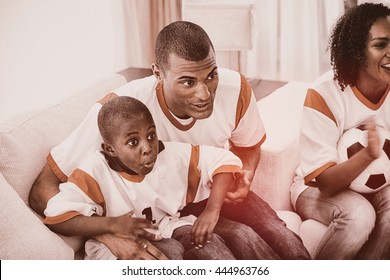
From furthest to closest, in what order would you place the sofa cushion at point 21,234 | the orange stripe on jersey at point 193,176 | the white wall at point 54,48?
the white wall at point 54,48, the orange stripe on jersey at point 193,176, the sofa cushion at point 21,234

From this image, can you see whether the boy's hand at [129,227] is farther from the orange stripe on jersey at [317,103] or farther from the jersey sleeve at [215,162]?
the orange stripe on jersey at [317,103]

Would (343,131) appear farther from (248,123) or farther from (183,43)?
(183,43)

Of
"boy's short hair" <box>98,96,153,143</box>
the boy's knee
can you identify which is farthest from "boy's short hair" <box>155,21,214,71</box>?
the boy's knee

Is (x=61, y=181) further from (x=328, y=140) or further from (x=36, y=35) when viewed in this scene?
(x=328, y=140)

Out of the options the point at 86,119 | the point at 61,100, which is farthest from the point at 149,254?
the point at 61,100

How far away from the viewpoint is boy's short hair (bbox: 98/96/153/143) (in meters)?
1.22

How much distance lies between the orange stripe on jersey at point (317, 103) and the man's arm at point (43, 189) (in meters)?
0.71

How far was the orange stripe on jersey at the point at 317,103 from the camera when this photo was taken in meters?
1.25

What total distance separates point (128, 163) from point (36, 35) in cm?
53

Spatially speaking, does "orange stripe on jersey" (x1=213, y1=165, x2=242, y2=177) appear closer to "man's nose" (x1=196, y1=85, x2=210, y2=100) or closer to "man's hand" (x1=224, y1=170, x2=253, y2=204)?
"man's hand" (x1=224, y1=170, x2=253, y2=204)

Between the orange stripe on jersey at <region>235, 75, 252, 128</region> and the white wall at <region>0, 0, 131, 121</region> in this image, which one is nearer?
the orange stripe on jersey at <region>235, 75, 252, 128</region>

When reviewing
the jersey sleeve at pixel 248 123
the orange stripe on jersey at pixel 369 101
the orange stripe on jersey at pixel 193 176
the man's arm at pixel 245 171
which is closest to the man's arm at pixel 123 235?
the orange stripe on jersey at pixel 193 176

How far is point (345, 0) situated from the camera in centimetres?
124
